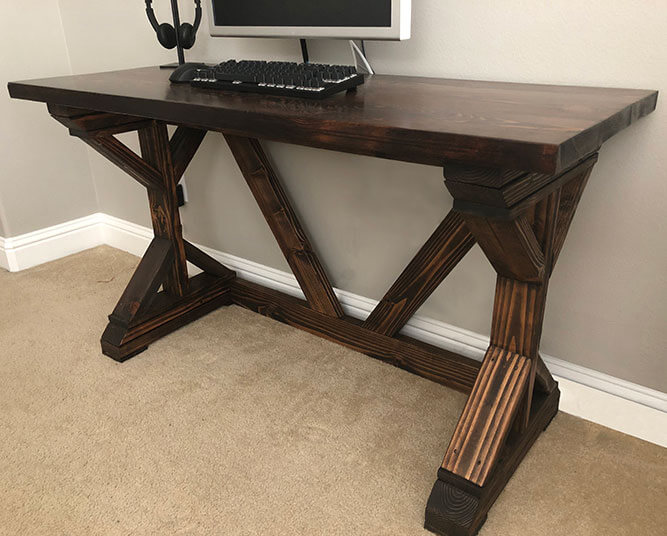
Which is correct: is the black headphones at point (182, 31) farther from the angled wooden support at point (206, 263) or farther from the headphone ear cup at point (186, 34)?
the angled wooden support at point (206, 263)

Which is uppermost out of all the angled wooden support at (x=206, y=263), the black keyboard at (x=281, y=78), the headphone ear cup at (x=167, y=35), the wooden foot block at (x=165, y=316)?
the headphone ear cup at (x=167, y=35)

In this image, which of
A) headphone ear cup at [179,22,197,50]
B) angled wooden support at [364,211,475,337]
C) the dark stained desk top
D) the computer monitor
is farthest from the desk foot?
headphone ear cup at [179,22,197,50]

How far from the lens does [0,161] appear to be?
2422 mm

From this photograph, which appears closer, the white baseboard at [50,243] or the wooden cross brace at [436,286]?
the wooden cross brace at [436,286]

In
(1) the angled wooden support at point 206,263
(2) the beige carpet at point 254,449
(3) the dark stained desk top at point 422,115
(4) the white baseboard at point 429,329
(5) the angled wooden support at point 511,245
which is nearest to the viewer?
(3) the dark stained desk top at point 422,115

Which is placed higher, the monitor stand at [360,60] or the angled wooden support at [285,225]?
the monitor stand at [360,60]

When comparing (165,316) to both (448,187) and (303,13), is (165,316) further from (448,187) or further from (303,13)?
(448,187)

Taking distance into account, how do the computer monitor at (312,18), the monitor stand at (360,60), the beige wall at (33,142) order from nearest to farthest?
the computer monitor at (312,18)
the monitor stand at (360,60)
the beige wall at (33,142)

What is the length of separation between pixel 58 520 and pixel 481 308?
1181mm

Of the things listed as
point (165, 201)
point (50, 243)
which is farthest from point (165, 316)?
point (50, 243)

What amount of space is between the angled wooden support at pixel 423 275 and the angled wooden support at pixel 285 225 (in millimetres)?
181

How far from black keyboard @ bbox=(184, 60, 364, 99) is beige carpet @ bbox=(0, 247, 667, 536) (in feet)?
2.73

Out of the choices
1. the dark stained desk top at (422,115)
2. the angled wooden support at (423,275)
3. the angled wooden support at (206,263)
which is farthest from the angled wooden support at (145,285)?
the angled wooden support at (423,275)

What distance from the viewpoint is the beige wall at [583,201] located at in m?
1.31
